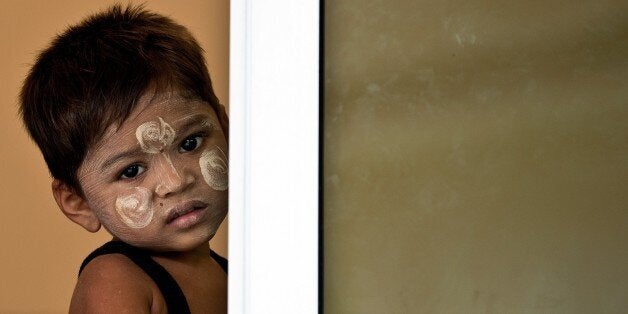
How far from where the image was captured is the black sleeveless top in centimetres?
123

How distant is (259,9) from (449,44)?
0.25 meters

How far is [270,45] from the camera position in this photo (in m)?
1.26

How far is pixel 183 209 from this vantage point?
1252 mm

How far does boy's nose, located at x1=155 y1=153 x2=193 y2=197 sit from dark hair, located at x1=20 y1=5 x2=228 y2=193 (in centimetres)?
7

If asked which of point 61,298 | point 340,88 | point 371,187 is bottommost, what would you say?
point 61,298

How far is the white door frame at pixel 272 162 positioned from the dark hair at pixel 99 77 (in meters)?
0.05

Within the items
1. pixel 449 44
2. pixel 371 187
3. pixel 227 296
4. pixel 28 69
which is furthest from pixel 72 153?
pixel 449 44

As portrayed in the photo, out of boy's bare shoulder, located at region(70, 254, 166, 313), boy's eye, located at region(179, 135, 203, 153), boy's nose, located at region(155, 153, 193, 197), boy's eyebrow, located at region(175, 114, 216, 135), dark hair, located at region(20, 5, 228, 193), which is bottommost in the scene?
boy's bare shoulder, located at region(70, 254, 166, 313)

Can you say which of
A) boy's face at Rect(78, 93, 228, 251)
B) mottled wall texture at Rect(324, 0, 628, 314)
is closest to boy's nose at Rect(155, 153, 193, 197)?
boy's face at Rect(78, 93, 228, 251)

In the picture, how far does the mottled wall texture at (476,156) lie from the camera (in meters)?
1.29

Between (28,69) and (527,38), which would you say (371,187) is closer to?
(527,38)

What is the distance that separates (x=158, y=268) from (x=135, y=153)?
0.47ft

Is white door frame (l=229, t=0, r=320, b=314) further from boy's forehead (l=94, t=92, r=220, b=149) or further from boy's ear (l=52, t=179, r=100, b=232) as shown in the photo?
boy's ear (l=52, t=179, r=100, b=232)

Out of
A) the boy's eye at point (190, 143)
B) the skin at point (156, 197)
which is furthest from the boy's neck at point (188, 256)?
the boy's eye at point (190, 143)
